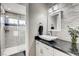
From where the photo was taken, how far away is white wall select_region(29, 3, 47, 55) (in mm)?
1437

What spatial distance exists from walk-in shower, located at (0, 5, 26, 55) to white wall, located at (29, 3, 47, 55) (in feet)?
0.44

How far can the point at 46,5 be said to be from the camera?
1429 mm

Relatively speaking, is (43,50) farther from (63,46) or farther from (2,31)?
(2,31)

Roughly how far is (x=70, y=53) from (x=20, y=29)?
834 mm

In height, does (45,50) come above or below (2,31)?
below

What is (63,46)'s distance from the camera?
52.7 inches

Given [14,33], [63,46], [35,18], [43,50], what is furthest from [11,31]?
[63,46]

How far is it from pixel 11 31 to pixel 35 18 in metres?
0.44

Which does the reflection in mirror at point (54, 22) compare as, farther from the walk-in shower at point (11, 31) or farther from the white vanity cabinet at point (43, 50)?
the walk-in shower at point (11, 31)

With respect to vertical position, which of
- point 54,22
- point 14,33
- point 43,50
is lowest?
point 43,50

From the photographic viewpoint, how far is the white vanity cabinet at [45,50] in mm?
1314

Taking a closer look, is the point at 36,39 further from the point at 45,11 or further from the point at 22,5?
the point at 22,5

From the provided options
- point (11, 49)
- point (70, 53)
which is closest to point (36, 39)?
point (11, 49)

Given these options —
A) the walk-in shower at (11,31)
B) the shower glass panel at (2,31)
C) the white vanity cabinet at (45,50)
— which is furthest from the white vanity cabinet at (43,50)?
the shower glass panel at (2,31)
